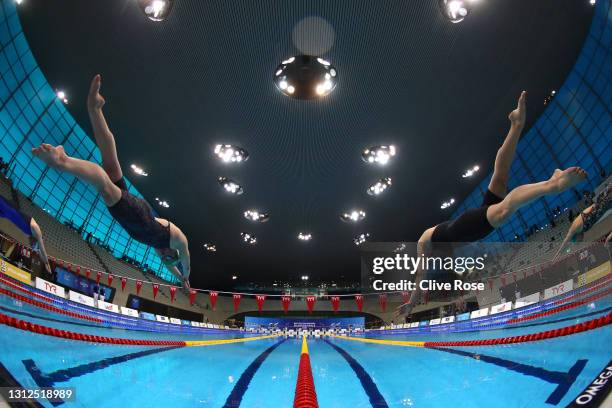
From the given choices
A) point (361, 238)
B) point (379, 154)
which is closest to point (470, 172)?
point (379, 154)

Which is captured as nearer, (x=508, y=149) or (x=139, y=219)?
(x=139, y=219)

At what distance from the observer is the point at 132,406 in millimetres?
2164

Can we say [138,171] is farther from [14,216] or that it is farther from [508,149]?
[508,149]

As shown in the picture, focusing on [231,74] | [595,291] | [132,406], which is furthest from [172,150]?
[595,291]

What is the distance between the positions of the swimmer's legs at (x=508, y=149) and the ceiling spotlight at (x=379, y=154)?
8.58 metres

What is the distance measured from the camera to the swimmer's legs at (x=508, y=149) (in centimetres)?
369

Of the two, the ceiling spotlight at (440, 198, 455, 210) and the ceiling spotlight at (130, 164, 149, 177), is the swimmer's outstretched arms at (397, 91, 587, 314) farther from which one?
the ceiling spotlight at (440, 198, 455, 210)

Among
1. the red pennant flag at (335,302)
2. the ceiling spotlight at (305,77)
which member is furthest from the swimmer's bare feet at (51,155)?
the red pennant flag at (335,302)

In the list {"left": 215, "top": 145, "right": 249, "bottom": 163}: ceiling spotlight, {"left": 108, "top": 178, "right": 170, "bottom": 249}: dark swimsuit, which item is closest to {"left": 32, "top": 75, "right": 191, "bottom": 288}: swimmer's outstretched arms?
{"left": 108, "top": 178, "right": 170, "bottom": 249}: dark swimsuit

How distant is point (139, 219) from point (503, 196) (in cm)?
411

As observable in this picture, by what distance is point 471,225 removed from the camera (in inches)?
159

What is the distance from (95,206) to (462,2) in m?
23.8

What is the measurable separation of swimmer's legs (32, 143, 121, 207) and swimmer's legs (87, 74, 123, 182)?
0.29 metres

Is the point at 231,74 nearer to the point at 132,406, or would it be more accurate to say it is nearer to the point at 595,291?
the point at 132,406
